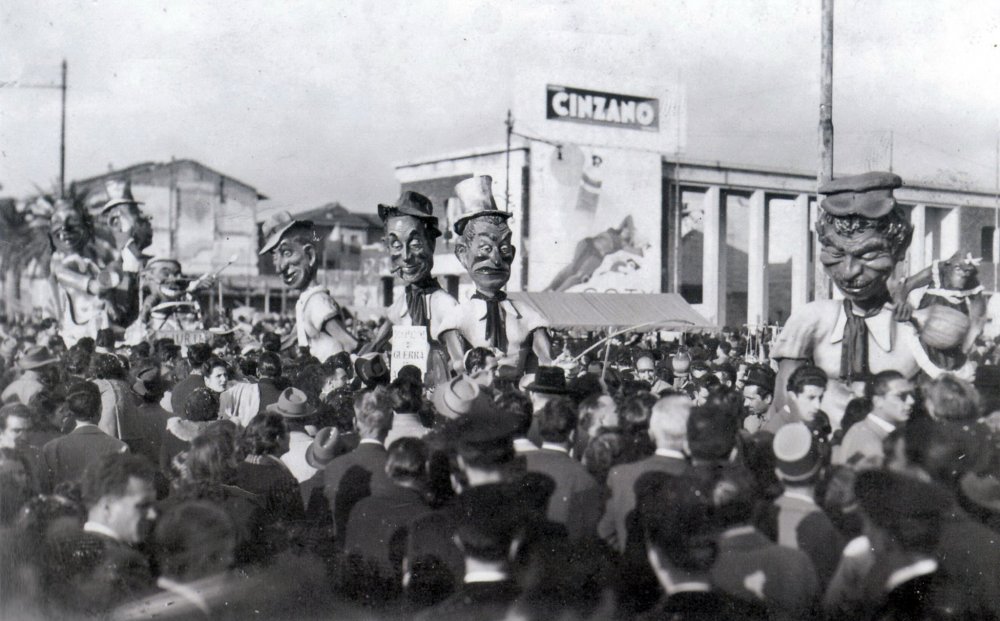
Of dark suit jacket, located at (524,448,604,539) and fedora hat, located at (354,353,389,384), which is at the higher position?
fedora hat, located at (354,353,389,384)

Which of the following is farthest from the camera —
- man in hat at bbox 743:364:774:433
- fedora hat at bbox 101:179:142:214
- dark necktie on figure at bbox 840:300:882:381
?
fedora hat at bbox 101:179:142:214

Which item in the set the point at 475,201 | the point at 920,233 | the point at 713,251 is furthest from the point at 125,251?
the point at 713,251

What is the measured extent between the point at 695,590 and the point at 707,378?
2.57m

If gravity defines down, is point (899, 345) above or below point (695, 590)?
above

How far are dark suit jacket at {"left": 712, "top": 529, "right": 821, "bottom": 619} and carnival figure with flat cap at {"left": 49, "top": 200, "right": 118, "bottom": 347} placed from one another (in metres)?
8.78

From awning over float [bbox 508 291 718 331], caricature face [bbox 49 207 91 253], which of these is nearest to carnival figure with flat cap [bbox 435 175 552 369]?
caricature face [bbox 49 207 91 253]

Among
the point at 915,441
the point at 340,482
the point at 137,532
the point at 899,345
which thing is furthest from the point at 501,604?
the point at 899,345

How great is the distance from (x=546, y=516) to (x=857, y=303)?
1914mm

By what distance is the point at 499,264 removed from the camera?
21.3 ft

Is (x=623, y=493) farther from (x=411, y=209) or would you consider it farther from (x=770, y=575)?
(x=411, y=209)

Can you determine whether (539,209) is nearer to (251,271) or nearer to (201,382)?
(251,271)

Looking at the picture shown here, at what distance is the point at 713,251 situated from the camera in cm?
3250

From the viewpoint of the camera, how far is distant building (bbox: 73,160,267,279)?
107ft

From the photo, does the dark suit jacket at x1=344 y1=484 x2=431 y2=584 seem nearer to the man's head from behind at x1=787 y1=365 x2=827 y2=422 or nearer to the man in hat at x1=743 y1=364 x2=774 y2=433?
the man's head from behind at x1=787 y1=365 x2=827 y2=422
